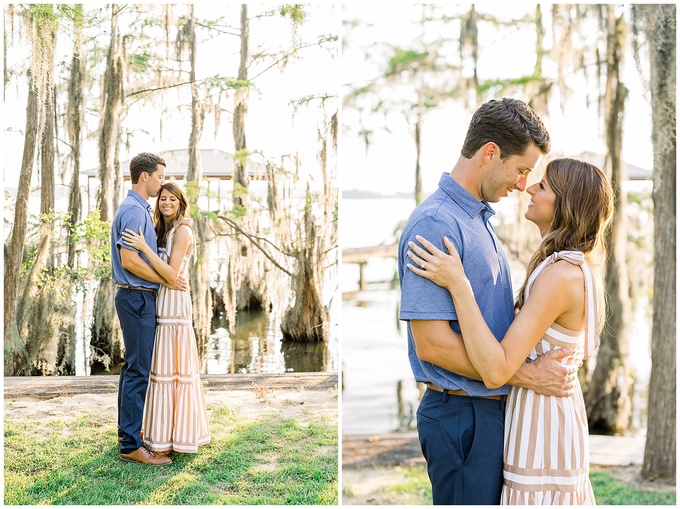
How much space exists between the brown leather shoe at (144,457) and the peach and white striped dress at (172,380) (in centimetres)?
3

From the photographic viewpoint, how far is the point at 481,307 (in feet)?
5.57

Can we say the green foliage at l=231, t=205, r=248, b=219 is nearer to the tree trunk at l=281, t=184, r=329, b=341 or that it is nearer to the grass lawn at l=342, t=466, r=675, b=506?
the tree trunk at l=281, t=184, r=329, b=341

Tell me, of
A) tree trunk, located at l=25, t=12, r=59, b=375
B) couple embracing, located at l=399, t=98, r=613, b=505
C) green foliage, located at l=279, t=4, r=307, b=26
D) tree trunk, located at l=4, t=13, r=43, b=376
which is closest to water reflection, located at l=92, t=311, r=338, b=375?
tree trunk, located at l=25, t=12, r=59, b=375

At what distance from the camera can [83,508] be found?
311 centimetres

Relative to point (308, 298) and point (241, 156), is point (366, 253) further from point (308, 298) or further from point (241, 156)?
point (241, 156)

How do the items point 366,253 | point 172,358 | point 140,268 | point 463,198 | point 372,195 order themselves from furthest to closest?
point 372,195, point 366,253, point 172,358, point 140,268, point 463,198

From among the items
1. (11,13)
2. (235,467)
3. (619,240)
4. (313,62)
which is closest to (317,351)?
(235,467)

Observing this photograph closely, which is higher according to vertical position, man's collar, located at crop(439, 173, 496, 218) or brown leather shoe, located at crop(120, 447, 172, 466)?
man's collar, located at crop(439, 173, 496, 218)

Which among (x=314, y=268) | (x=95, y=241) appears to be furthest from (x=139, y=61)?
(x=314, y=268)

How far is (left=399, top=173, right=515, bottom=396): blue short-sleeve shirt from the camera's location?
1623 millimetres

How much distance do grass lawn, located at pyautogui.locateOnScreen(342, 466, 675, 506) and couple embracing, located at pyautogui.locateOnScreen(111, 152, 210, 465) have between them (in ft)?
4.71

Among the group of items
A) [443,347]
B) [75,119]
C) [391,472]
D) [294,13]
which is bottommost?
[391,472]

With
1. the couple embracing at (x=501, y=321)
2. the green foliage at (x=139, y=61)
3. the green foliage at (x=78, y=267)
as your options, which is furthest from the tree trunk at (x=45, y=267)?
the couple embracing at (x=501, y=321)

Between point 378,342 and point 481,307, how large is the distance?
4.91 meters
